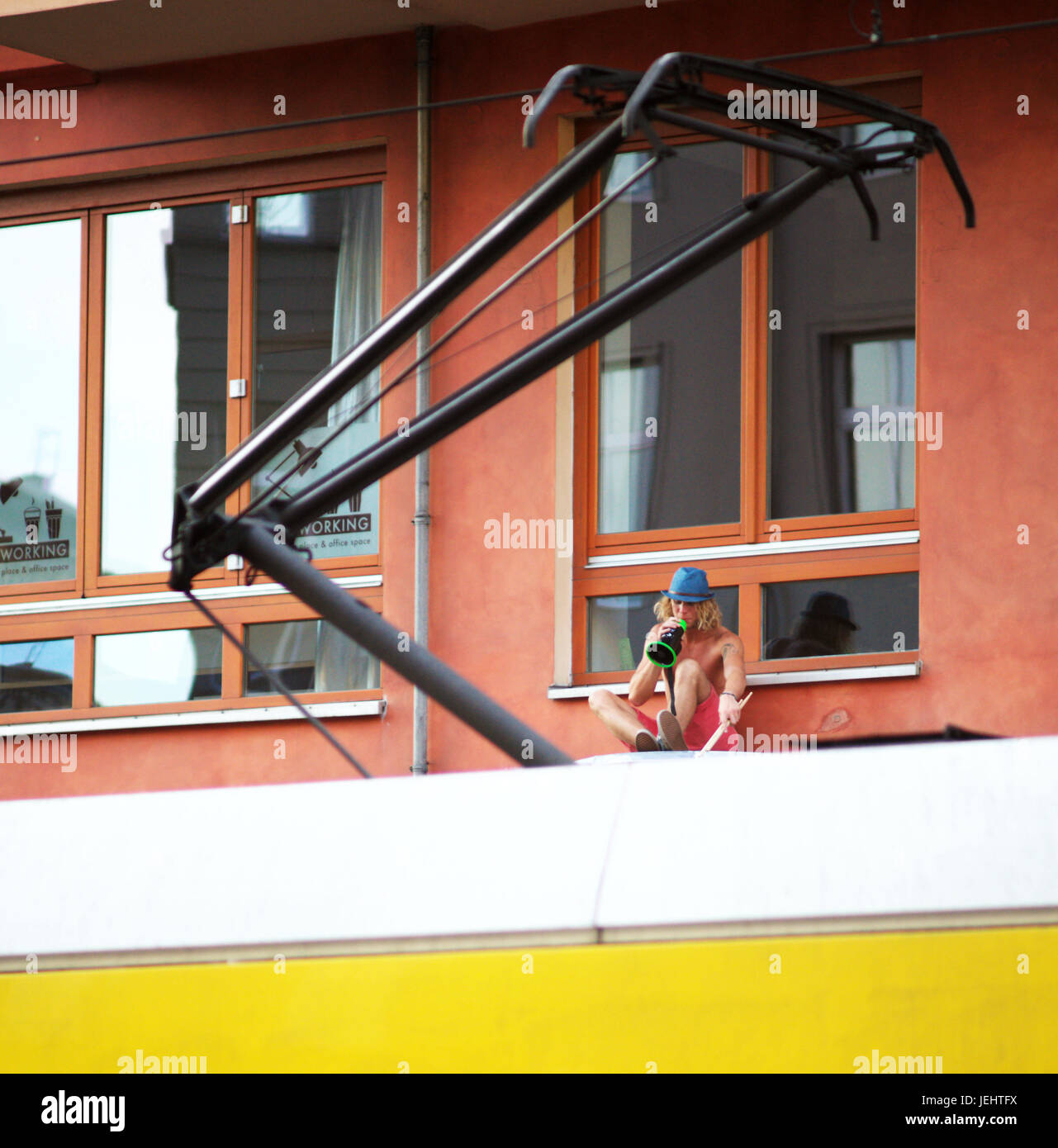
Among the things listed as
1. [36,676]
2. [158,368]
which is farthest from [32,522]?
[158,368]

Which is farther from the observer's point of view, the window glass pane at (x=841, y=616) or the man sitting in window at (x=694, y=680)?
the window glass pane at (x=841, y=616)

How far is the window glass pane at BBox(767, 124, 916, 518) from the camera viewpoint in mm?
9375

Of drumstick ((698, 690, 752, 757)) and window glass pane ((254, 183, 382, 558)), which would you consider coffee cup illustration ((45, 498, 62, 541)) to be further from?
drumstick ((698, 690, 752, 757))

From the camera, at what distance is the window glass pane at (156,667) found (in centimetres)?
1063

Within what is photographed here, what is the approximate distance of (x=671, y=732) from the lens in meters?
7.89

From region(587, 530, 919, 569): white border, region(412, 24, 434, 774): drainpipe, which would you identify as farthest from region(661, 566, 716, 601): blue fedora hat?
region(412, 24, 434, 774): drainpipe

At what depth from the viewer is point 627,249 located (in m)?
10.1

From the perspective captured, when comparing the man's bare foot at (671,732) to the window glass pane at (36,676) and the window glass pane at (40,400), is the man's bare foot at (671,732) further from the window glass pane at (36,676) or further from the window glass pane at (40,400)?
the window glass pane at (40,400)

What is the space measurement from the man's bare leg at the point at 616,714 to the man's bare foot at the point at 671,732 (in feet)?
2.92

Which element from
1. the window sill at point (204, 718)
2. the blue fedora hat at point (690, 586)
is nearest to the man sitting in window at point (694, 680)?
the blue fedora hat at point (690, 586)

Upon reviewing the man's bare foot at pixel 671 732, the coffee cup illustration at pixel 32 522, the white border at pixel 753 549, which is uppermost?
the coffee cup illustration at pixel 32 522

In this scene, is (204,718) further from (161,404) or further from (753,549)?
(753,549)

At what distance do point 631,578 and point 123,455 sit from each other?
361 cm

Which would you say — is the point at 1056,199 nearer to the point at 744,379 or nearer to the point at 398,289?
the point at 744,379
